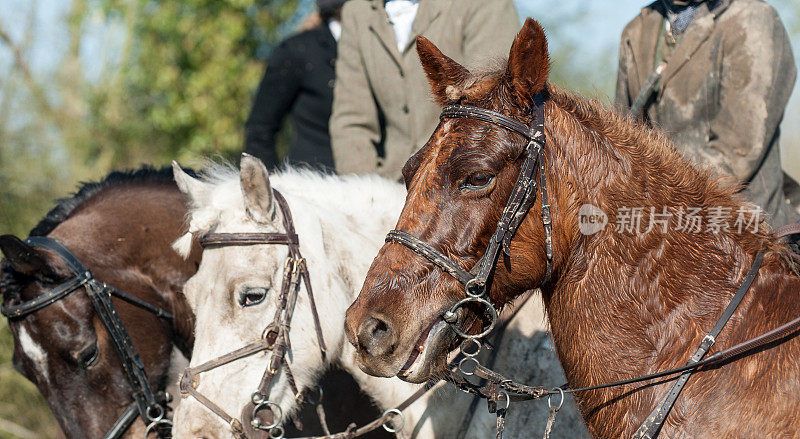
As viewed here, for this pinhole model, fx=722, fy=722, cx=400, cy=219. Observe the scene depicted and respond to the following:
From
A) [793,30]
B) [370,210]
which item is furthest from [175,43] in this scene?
[793,30]

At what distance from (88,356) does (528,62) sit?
309 centimetres

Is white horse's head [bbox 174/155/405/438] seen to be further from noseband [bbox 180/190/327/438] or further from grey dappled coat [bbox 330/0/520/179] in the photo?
grey dappled coat [bbox 330/0/520/179]

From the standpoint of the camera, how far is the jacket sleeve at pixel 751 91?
11.7 feet

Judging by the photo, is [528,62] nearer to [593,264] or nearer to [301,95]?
[593,264]

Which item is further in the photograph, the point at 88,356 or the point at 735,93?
the point at 88,356

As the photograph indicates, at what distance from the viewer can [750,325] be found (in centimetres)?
232

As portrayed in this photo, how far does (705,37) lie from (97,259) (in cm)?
362

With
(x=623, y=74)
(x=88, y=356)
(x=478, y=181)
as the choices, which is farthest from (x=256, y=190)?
(x=623, y=74)

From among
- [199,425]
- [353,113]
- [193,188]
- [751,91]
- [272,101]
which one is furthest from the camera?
[272,101]

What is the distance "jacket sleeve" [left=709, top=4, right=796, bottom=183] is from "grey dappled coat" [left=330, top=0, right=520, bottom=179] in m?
1.20

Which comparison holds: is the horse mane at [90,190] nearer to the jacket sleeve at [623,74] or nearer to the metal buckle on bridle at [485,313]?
the jacket sleeve at [623,74]

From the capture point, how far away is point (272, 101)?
6.14m

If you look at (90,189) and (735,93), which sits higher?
(735,93)

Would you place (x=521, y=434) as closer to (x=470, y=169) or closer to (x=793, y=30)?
(x=470, y=169)
